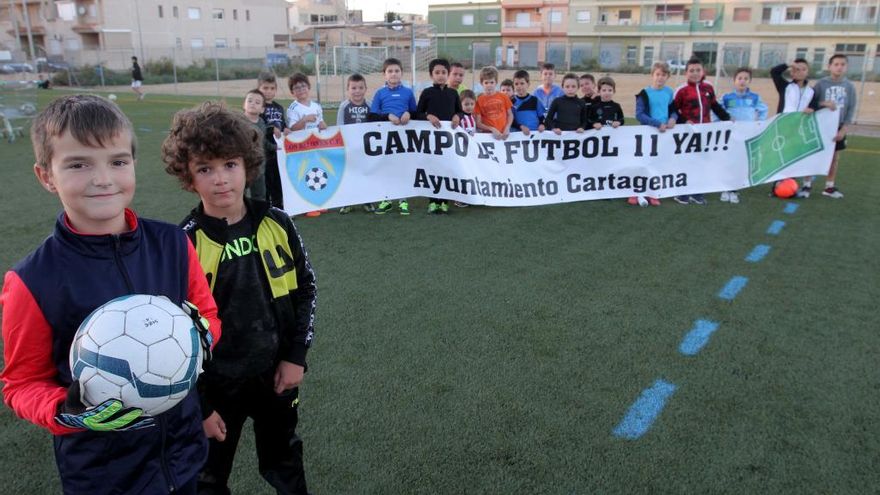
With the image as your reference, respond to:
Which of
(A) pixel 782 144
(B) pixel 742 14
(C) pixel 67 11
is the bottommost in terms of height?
(A) pixel 782 144

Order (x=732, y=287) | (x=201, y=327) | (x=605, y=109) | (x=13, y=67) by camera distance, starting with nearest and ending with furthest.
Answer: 1. (x=201, y=327)
2. (x=732, y=287)
3. (x=605, y=109)
4. (x=13, y=67)

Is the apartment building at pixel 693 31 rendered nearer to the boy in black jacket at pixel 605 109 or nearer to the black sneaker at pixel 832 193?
the black sneaker at pixel 832 193

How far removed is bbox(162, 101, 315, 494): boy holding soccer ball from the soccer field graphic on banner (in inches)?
308

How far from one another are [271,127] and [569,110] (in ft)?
12.4

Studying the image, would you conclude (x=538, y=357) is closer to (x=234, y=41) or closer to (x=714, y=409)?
(x=714, y=409)

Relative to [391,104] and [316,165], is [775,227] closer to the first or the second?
[391,104]

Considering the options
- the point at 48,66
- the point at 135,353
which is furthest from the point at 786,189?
the point at 48,66

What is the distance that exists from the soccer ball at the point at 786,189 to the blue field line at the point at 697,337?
4.89m

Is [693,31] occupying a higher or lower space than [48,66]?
higher

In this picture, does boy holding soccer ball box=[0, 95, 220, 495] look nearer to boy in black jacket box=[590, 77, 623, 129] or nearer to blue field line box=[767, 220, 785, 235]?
blue field line box=[767, 220, 785, 235]

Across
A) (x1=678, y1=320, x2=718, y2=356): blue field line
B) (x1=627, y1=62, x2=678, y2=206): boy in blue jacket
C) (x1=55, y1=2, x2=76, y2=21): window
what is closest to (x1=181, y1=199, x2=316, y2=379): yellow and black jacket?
(x1=678, y1=320, x2=718, y2=356): blue field line

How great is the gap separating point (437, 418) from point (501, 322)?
132cm

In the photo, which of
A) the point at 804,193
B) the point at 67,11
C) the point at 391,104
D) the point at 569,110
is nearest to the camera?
the point at 391,104

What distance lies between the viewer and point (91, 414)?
1354mm
